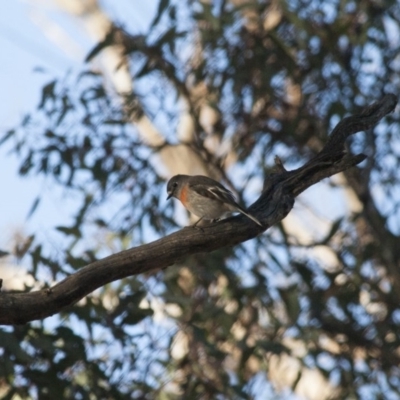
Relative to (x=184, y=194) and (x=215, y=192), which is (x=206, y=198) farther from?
(x=184, y=194)

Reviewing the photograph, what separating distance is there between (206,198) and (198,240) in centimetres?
87

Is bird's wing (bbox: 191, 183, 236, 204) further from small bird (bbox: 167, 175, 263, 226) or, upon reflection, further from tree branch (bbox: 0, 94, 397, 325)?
tree branch (bbox: 0, 94, 397, 325)

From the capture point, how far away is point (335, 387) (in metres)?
6.87

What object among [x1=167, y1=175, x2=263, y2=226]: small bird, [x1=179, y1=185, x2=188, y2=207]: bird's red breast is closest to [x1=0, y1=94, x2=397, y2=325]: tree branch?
[x1=167, y1=175, x2=263, y2=226]: small bird

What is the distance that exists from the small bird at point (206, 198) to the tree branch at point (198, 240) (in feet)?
0.81

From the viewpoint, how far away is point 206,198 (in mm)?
4812

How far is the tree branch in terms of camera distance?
12.2 ft

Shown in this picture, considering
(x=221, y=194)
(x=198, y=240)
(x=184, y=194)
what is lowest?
(x=198, y=240)

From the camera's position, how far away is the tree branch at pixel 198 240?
3.71 m

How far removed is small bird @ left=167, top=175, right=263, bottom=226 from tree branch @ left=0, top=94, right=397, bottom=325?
0.81ft

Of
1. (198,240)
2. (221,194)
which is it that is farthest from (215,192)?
(198,240)

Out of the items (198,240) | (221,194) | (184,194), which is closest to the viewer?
(198,240)

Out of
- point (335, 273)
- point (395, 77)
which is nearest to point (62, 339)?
point (335, 273)

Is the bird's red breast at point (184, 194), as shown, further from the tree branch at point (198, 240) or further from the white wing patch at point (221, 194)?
the tree branch at point (198, 240)
